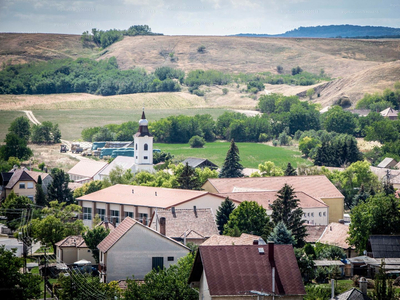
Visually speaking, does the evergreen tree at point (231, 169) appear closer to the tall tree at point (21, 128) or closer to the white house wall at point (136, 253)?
the white house wall at point (136, 253)

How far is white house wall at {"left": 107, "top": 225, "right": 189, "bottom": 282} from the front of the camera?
53.7 meters

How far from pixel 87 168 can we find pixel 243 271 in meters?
90.2

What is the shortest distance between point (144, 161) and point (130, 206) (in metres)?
35.7

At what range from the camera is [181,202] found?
76.9 metres

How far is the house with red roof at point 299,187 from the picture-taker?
298ft

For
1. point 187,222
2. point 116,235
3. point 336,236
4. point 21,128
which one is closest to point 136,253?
point 116,235

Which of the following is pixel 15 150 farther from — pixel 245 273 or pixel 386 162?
pixel 245 273

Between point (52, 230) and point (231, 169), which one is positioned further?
point (231, 169)

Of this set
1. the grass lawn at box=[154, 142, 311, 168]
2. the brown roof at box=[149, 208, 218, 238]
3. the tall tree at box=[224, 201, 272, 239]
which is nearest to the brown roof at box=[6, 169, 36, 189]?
the brown roof at box=[149, 208, 218, 238]

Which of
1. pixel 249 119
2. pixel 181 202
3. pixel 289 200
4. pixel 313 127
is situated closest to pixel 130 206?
pixel 181 202

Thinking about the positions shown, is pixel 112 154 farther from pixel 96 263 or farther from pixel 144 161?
pixel 96 263

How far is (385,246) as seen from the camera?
192ft

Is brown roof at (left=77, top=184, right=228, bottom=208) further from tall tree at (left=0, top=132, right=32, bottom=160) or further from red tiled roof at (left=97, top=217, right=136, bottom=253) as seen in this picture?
tall tree at (left=0, top=132, right=32, bottom=160)

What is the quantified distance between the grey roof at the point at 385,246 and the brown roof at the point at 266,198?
69.4ft
